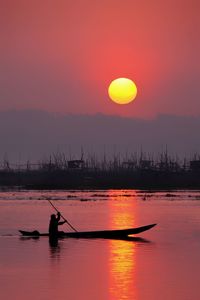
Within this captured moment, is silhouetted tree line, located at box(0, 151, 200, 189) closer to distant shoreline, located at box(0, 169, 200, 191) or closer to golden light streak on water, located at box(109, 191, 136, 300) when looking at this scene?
distant shoreline, located at box(0, 169, 200, 191)

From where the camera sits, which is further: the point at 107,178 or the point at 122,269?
the point at 107,178

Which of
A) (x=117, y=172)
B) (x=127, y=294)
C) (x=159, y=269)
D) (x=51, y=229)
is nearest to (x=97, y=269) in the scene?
(x=159, y=269)

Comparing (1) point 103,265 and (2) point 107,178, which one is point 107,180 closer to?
(2) point 107,178

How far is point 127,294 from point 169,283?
214 centimetres

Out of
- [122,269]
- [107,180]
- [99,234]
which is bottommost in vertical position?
[122,269]

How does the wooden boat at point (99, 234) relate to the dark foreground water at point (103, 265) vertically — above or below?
above

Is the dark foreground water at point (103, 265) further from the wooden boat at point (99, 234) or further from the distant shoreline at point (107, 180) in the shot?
the distant shoreline at point (107, 180)

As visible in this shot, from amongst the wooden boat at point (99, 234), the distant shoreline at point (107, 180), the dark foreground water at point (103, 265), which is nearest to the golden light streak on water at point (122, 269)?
the dark foreground water at point (103, 265)

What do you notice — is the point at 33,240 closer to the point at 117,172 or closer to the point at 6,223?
the point at 6,223

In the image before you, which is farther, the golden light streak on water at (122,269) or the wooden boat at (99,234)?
the wooden boat at (99,234)

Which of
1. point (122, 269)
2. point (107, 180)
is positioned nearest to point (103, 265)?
point (122, 269)

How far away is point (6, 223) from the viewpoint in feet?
132

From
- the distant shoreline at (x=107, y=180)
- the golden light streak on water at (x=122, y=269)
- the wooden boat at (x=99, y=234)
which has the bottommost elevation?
the golden light streak on water at (x=122, y=269)

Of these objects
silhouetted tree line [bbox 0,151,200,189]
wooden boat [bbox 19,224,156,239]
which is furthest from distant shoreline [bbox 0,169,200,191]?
wooden boat [bbox 19,224,156,239]
